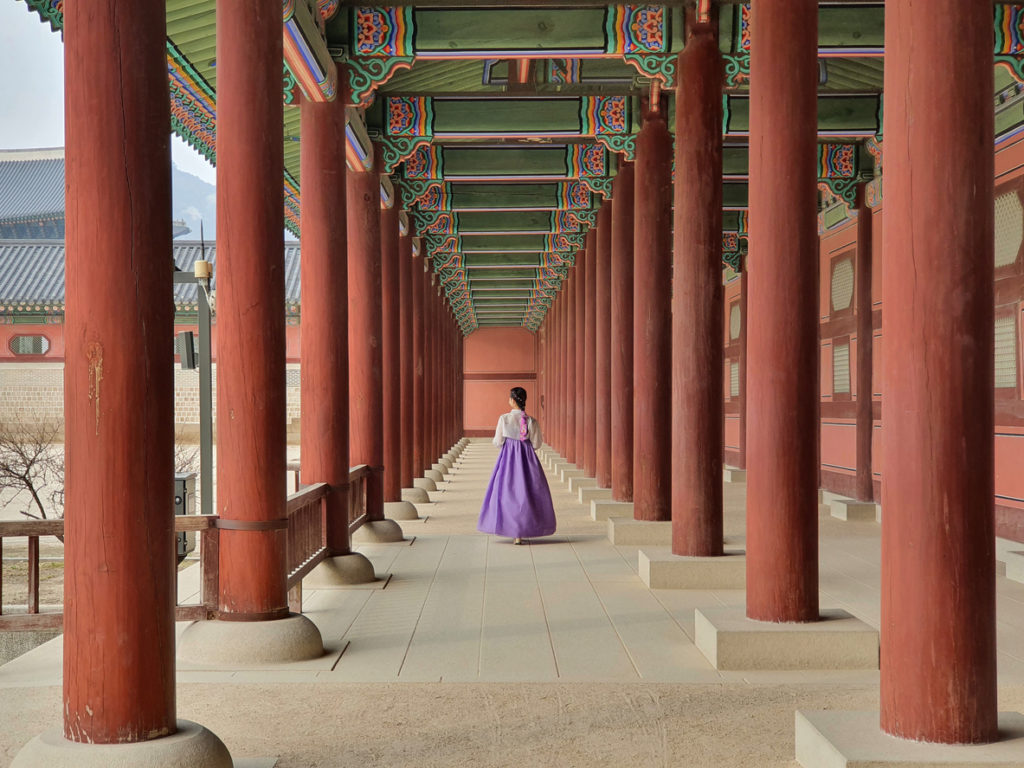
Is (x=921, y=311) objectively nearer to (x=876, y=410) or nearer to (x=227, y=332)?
(x=227, y=332)

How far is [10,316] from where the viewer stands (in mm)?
32969

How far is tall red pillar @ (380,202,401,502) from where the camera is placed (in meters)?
12.8

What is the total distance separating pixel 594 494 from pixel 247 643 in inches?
338

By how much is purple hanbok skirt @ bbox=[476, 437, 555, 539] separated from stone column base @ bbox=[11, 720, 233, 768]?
6974mm

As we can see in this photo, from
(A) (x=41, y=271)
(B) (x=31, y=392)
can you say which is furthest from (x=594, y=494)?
(A) (x=41, y=271)

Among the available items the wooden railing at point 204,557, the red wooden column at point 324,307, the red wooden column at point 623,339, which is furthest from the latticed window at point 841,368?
the wooden railing at point 204,557

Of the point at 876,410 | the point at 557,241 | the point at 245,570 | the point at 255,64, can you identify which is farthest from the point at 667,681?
the point at 557,241

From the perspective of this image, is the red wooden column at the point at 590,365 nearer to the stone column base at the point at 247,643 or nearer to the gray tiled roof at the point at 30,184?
the stone column base at the point at 247,643

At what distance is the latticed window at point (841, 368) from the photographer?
14.2m

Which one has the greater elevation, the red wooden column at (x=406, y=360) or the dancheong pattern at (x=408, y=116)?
the dancheong pattern at (x=408, y=116)

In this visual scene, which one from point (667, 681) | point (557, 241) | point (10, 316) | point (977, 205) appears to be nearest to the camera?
point (977, 205)

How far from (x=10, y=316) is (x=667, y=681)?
105 ft

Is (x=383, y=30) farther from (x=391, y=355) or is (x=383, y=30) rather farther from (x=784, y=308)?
(x=391, y=355)

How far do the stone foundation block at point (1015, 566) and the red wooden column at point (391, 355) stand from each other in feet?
21.9
